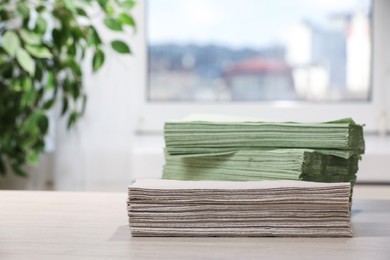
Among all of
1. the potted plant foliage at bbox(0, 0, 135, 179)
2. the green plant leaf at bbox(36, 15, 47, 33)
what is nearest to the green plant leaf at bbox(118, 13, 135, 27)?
the potted plant foliage at bbox(0, 0, 135, 179)

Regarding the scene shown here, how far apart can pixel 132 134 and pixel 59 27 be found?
464mm

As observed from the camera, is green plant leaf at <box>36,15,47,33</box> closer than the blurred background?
Yes

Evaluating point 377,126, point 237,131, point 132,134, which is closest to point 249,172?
point 237,131

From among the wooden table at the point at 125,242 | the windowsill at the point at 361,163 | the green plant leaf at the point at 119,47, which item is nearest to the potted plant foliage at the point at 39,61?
the green plant leaf at the point at 119,47

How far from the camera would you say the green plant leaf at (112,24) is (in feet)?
6.28

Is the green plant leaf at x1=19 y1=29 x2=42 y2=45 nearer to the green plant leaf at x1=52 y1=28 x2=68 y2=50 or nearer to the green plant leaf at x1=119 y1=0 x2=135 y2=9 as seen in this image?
the green plant leaf at x1=52 y1=28 x2=68 y2=50

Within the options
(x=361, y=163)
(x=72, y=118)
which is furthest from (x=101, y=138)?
(x=361, y=163)

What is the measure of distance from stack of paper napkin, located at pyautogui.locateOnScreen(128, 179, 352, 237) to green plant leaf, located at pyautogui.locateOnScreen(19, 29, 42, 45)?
121 centimetres

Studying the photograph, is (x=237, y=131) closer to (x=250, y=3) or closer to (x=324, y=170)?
(x=324, y=170)

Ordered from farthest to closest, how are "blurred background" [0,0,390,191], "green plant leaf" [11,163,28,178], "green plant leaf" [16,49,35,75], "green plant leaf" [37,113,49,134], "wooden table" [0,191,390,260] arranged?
1. "blurred background" [0,0,390,191]
2. "green plant leaf" [11,163,28,178]
3. "green plant leaf" [37,113,49,134]
4. "green plant leaf" [16,49,35,75]
5. "wooden table" [0,191,390,260]

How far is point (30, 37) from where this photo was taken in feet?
6.21

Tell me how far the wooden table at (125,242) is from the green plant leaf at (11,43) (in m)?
0.96

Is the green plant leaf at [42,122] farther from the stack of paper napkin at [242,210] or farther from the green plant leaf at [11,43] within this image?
the stack of paper napkin at [242,210]

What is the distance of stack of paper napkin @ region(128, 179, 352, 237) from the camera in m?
0.75
